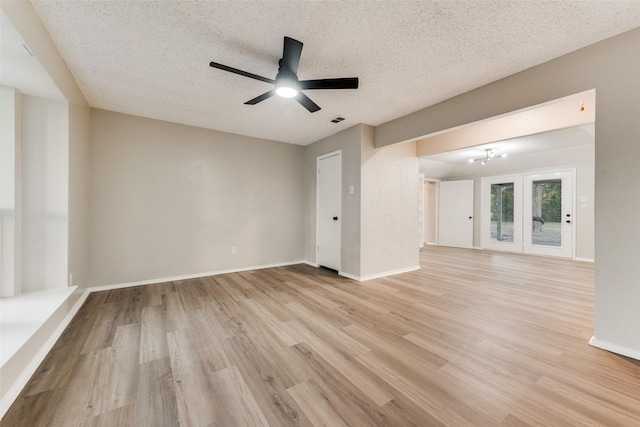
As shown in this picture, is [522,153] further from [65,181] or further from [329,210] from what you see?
[65,181]

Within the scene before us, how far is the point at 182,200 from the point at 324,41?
3243mm

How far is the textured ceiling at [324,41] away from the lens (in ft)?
5.57

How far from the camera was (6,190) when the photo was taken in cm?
223

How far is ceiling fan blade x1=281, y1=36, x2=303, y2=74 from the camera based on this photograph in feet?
5.86

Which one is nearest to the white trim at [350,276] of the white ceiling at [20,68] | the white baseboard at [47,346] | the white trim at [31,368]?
the white baseboard at [47,346]

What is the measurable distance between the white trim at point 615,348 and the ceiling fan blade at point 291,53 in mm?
3333

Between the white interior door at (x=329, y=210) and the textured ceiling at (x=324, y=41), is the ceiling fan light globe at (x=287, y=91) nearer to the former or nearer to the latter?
the textured ceiling at (x=324, y=41)

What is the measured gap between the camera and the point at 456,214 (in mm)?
7738

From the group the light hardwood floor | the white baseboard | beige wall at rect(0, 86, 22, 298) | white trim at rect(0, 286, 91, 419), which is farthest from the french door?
beige wall at rect(0, 86, 22, 298)

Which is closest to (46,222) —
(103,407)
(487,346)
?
(103,407)

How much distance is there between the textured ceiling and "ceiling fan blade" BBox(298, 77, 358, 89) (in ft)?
0.92

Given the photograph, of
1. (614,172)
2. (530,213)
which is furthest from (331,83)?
(530,213)

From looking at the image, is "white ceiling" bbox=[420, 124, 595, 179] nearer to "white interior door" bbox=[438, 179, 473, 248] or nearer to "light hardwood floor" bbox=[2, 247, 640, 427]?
"white interior door" bbox=[438, 179, 473, 248]

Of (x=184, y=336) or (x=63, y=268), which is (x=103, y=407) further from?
(x=63, y=268)
